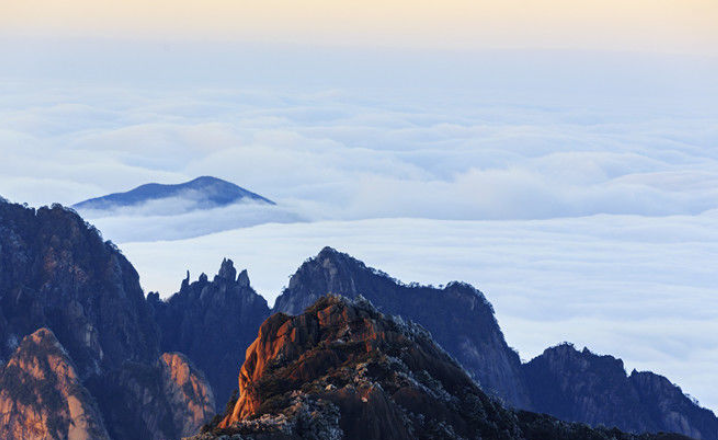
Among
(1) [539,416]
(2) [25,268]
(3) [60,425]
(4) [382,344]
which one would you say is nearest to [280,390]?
(4) [382,344]

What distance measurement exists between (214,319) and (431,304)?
61.0 ft

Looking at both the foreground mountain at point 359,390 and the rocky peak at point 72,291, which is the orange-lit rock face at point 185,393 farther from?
the foreground mountain at point 359,390

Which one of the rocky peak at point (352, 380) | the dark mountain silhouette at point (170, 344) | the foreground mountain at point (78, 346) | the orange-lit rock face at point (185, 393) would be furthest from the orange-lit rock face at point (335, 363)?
the orange-lit rock face at point (185, 393)

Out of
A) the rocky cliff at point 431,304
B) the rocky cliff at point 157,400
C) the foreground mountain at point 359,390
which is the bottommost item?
the rocky cliff at point 157,400

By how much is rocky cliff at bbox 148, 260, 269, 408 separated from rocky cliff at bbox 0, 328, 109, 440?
1993cm

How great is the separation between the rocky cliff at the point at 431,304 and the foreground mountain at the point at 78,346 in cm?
1382

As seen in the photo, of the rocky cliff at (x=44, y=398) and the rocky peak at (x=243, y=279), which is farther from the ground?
the rocky peak at (x=243, y=279)

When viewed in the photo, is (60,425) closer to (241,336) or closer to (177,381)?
(177,381)

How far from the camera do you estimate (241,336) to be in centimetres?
13875

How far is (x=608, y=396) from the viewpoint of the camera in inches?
5325

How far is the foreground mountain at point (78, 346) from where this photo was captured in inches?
4451

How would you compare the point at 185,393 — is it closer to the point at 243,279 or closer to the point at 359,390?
the point at 243,279

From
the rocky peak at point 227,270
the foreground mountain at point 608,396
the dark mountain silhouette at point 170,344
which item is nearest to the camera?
the dark mountain silhouette at point 170,344

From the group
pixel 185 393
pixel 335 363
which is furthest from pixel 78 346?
pixel 335 363
